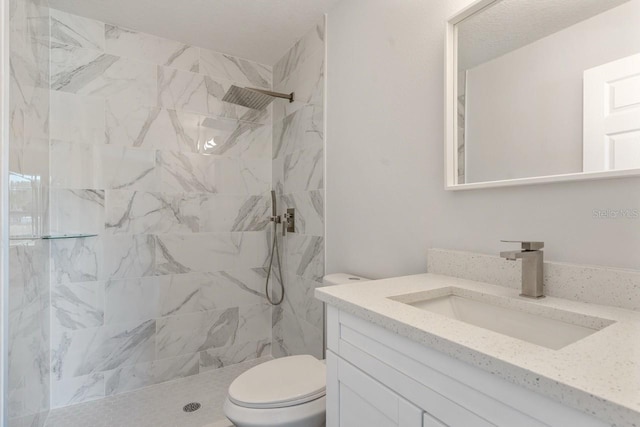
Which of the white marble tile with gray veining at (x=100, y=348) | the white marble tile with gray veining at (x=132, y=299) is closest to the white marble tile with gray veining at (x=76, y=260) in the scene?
the white marble tile with gray veining at (x=132, y=299)

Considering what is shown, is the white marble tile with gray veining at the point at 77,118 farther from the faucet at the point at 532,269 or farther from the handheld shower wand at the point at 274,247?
the faucet at the point at 532,269

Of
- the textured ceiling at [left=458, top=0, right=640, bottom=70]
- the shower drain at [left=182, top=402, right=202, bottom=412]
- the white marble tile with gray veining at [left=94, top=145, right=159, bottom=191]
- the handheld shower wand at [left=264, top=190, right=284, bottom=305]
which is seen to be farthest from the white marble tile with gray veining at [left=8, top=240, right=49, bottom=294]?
the textured ceiling at [left=458, top=0, right=640, bottom=70]

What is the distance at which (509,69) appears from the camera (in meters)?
1.10

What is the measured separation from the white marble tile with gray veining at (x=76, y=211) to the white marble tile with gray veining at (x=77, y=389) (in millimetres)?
912

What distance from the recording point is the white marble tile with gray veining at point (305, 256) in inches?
82.1

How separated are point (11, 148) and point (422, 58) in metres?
1.64

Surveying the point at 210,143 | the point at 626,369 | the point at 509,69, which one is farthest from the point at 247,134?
the point at 626,369

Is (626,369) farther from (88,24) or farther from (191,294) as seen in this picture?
(88,24)

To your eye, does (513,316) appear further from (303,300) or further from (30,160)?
(30,160)

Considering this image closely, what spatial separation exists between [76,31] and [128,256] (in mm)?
1460

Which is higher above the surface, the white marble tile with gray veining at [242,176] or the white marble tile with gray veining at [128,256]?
the white marble tile with gray veining at [242,176]

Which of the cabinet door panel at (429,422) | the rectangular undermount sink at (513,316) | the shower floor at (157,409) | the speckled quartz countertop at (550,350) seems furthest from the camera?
the shower floor at (157,409)

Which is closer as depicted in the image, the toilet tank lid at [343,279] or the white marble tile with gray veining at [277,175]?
the toilet tank lid at [343,279]

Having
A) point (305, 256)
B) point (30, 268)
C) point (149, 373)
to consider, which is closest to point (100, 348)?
point (149, 373)
